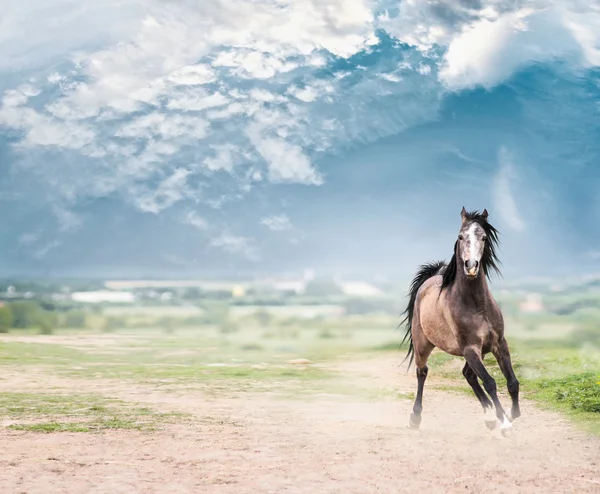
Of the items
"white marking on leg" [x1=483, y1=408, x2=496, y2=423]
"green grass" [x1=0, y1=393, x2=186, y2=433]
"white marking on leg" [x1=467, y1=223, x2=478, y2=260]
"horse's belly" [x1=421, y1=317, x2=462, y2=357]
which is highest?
"white marking on leg" [x1=467, y1=223, x2=478, y2=260]

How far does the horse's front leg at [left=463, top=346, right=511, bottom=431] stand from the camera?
33.9 feet

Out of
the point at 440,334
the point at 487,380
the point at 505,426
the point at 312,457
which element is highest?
the point at 440,334

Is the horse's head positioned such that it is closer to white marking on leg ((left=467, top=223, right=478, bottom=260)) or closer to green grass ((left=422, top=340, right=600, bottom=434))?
white marking on leg ((left=467, top=223, right=478, bottom=260))

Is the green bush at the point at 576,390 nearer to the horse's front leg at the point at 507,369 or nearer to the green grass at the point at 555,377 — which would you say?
the green grass at the point at 555,377

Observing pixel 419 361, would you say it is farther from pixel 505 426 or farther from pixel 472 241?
pixel 472 241

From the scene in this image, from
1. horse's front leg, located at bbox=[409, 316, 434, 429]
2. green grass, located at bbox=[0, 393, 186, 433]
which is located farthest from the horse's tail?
green grass, located at bbox=[0, 393, 186, 433]

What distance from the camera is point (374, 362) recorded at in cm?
2359

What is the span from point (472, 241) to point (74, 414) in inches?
312

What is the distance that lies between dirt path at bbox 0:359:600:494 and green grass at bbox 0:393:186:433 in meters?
0.56

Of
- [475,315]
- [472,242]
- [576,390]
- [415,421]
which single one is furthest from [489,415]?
[576,390]

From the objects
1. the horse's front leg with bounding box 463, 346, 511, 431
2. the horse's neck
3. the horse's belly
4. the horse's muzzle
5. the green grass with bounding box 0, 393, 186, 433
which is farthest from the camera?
the green grass with bounding box 0, 393, 186, 433

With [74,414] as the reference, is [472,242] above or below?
above

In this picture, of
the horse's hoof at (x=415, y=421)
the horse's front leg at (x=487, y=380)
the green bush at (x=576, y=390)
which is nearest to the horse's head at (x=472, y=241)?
the horse's front leg at (x=487, y=380)

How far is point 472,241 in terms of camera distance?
33.9 ft
